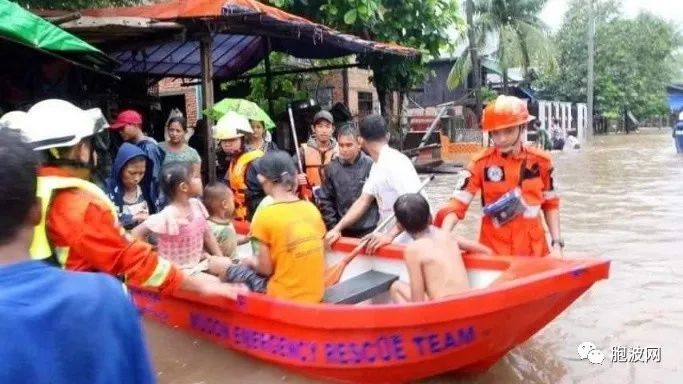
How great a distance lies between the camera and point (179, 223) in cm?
418

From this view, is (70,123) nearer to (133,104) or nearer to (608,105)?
(133,104)

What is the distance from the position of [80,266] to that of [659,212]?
368 inches

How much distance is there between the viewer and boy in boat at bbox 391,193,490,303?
3.55m

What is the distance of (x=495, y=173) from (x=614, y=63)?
109ft

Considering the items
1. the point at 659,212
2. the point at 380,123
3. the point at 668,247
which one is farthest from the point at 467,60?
the point at 380,123

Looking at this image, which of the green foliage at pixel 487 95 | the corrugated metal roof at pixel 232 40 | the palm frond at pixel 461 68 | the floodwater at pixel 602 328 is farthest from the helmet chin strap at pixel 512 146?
the green foliage at pixel 487 95

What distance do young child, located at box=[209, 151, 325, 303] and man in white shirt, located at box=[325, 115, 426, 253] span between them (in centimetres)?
70

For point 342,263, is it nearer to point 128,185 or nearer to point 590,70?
point 128,185

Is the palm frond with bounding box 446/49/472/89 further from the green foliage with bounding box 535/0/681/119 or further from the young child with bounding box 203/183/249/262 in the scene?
the young child with bounding box 203/183/249/262

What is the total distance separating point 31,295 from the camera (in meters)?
1.14

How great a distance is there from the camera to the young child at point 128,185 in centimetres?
442

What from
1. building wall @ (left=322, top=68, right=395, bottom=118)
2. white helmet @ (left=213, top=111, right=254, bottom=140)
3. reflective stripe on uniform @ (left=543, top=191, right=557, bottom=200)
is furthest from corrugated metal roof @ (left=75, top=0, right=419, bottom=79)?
building wall @ (left=322, top=68, right=395, bottom=118)

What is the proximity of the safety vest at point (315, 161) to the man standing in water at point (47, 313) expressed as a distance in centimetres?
422

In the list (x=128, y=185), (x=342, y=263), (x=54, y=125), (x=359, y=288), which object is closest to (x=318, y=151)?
(x=342, y=263)
